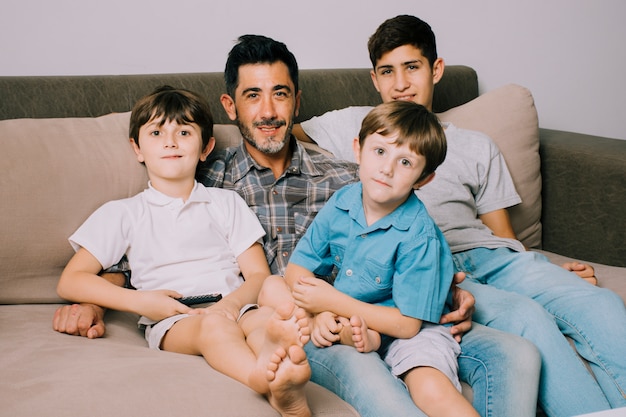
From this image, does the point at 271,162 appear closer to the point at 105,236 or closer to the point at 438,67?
the point at 105,236

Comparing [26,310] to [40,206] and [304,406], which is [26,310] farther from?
[304,406]

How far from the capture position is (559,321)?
148 centimetres

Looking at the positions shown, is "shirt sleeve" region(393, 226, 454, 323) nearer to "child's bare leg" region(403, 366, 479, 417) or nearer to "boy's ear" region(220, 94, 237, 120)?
"child's bare leg" region(403, 366, 479, 417)

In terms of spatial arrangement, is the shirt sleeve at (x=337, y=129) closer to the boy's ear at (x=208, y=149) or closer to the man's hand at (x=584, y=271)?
the boy's ear at (x=208, y=149)

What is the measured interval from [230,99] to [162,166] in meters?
0.35

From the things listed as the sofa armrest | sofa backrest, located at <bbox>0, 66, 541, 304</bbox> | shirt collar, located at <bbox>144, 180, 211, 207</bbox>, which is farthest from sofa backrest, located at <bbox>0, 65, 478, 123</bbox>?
the sofa armrest

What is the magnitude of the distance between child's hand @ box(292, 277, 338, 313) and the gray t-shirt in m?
0.54

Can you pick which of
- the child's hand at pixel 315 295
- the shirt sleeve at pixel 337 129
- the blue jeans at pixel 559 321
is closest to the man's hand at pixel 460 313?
the blue jeans at pixel 559 321

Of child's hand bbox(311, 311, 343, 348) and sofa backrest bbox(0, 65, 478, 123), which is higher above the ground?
sofa backrest bbox(0, 65, 478, 123)

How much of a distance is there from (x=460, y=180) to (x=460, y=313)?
591mm

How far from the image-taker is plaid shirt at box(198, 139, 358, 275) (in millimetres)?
1681

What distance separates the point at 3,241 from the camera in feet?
4.79

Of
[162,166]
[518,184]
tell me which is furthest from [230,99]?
[518,184]

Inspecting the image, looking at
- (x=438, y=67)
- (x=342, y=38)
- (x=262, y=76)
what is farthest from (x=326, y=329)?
(x=342, y=38)
